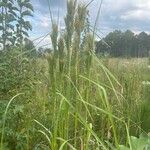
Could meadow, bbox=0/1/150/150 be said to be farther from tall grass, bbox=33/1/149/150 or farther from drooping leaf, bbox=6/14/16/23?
drooping leaf, bbox=6/14/16/23

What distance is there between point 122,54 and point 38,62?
176 inches

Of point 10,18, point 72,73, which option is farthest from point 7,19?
point 72,73

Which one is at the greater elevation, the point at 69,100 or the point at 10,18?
the point at 10,18

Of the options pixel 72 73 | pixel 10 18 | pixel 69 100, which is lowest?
pixel 69 100

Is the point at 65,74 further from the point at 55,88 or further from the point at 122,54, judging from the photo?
the point at 122,54

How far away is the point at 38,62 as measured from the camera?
613cm

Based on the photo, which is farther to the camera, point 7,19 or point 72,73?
point 7,19

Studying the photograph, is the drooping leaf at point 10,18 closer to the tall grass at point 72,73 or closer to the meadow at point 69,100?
the meadow at point 69,100

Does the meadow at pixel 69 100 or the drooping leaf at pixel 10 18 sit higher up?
the drooping leaf at pixel 10 18

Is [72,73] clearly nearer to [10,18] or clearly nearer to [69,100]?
[69,100]

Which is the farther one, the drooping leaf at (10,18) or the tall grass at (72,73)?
the drooping leaf at (10,18)

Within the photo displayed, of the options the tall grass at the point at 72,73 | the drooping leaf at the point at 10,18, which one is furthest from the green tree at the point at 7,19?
the tall grass at the point at 72,73

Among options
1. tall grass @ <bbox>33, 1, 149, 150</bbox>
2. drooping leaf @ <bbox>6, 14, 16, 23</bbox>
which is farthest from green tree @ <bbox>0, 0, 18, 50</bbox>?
tall grass @ <bbox>33, 1, 149, 150</bbox>

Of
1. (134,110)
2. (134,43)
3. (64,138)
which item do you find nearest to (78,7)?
(64,138)
